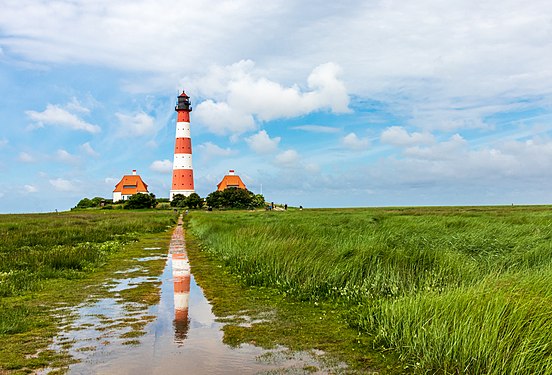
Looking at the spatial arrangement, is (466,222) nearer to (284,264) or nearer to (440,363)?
(284,264)

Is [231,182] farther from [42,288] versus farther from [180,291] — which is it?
[180,291]

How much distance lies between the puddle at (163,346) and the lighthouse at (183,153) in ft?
237

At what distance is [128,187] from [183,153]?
26768 millimetres

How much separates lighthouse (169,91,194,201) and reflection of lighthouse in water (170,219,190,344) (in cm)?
6121

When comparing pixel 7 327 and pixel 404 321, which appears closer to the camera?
pixel 404 321

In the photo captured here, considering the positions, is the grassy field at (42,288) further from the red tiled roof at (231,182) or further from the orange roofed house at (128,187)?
the orange roofed house at (128,187)

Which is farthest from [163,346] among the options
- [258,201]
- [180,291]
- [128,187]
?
[128,187]

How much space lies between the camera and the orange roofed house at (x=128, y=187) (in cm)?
10142

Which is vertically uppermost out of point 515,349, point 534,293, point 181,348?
point 534,293

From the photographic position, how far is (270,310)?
10047 millimetres

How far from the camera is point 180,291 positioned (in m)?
12.4

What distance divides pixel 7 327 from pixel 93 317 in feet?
5.15

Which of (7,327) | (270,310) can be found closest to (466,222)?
(270,310)

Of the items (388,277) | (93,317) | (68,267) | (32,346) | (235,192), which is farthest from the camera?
(235,192)
